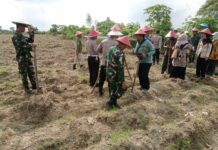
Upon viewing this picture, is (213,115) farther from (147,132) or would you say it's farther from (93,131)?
(93,131)

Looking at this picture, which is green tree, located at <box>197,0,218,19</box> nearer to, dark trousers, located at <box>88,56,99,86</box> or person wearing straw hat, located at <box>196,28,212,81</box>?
person wearing straw hat, located at <box>196,28,212,81</box>

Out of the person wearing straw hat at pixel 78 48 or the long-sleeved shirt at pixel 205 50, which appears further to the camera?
the person wearing straw hat at pixel 78 48

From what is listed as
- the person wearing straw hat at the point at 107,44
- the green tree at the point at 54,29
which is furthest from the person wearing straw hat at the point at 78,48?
the green tree at the point at 54,29

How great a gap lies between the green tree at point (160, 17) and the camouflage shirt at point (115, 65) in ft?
32.3

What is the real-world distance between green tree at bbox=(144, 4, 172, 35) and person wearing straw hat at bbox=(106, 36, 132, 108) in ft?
32.2

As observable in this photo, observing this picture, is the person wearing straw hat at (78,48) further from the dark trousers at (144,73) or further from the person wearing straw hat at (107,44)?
the dark trousers at (144,73)

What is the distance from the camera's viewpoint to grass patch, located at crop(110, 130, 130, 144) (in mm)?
4051

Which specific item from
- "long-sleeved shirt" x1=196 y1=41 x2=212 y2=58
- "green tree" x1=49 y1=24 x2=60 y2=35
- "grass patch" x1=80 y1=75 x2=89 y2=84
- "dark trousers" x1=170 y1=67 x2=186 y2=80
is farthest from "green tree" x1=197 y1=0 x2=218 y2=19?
"green tree" x1=49 y1=24 x2=60 y2=35

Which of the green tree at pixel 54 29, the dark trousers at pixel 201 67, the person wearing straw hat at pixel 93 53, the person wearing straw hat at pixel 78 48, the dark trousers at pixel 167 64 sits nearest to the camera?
the person wearing straw hat at pixel 93 53

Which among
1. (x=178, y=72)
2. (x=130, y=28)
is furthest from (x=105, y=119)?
(x=130, y=28)

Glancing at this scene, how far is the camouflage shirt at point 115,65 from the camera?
16.4 feet

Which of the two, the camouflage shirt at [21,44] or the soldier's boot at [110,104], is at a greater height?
the camouflage shirt at [21,44]

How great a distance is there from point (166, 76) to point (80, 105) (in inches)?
146

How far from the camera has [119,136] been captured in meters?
4.22
